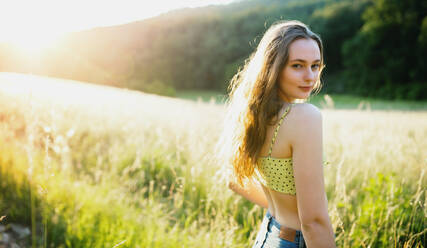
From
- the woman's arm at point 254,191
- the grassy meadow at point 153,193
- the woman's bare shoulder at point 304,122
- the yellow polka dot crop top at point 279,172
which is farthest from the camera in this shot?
the grassy meadow at point 153,193

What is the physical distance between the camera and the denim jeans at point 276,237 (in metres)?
1.48

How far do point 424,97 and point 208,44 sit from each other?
2869 cm

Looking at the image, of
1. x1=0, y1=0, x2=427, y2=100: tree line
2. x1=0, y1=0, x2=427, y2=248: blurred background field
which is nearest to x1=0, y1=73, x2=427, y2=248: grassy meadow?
x1=0, y1=0, x2=427, y2=248: blurred background field

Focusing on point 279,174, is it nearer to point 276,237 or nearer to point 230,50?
point 276,237

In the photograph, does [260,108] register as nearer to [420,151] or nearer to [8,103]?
[420,151]

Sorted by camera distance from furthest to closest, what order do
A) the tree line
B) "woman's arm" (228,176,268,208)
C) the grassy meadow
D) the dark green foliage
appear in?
the tree line → the dark green foliage → the grassy meadow → "woman's arm" (228,176,268,208)

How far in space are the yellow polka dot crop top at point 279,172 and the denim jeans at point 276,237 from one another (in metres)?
0.21

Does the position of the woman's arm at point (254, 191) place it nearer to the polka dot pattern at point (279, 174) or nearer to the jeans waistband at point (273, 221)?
the jeans waistband at point (273, 221)

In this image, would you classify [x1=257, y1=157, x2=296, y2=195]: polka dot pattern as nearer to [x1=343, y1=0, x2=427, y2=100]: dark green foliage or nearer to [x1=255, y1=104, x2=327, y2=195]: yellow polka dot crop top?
[x1=255, y1=104, x2=327, y2=195]: yellow polka dot crop top

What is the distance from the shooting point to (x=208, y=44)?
144ft

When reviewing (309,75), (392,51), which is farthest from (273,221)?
(392,51)

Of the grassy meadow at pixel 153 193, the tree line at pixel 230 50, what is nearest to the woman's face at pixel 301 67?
the grassy meadow at pixel 153 193

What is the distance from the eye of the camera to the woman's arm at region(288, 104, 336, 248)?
130cm

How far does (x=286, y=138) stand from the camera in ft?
4.52
